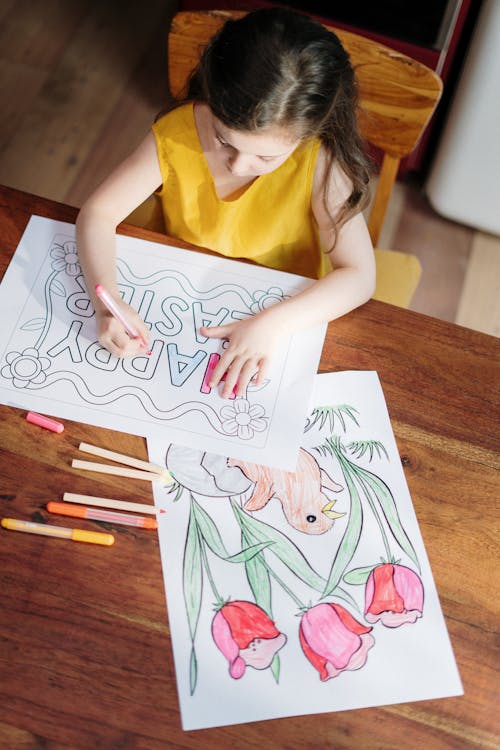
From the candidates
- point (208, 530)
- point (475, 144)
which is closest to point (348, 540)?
point (208, 530)

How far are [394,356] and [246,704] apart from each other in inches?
17.3

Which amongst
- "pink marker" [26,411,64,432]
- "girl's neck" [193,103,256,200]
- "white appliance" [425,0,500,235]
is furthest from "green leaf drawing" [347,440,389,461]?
"white appliance" [425,0,500,235]

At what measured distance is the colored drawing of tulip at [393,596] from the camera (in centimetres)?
75

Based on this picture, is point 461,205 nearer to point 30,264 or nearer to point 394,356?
point 394,356

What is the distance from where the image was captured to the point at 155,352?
894mm

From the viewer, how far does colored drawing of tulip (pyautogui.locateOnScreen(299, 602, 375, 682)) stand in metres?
0.72

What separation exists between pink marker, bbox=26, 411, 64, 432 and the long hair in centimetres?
41

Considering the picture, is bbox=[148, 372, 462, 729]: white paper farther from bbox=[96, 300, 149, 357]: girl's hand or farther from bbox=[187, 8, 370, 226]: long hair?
bbox=[187, 8, 370, 226]: long hair


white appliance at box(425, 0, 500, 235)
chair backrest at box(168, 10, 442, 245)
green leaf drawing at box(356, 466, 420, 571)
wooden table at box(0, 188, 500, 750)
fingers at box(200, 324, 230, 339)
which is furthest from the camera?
white appliance at box(425, 0, 500, 235)

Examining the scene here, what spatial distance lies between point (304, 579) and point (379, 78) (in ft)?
2.31

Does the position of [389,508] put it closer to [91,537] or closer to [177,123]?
[91,537]

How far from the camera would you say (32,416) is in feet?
2.73

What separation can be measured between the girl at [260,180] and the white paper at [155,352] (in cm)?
2

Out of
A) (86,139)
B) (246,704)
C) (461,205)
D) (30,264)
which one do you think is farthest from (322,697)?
(86,139)
